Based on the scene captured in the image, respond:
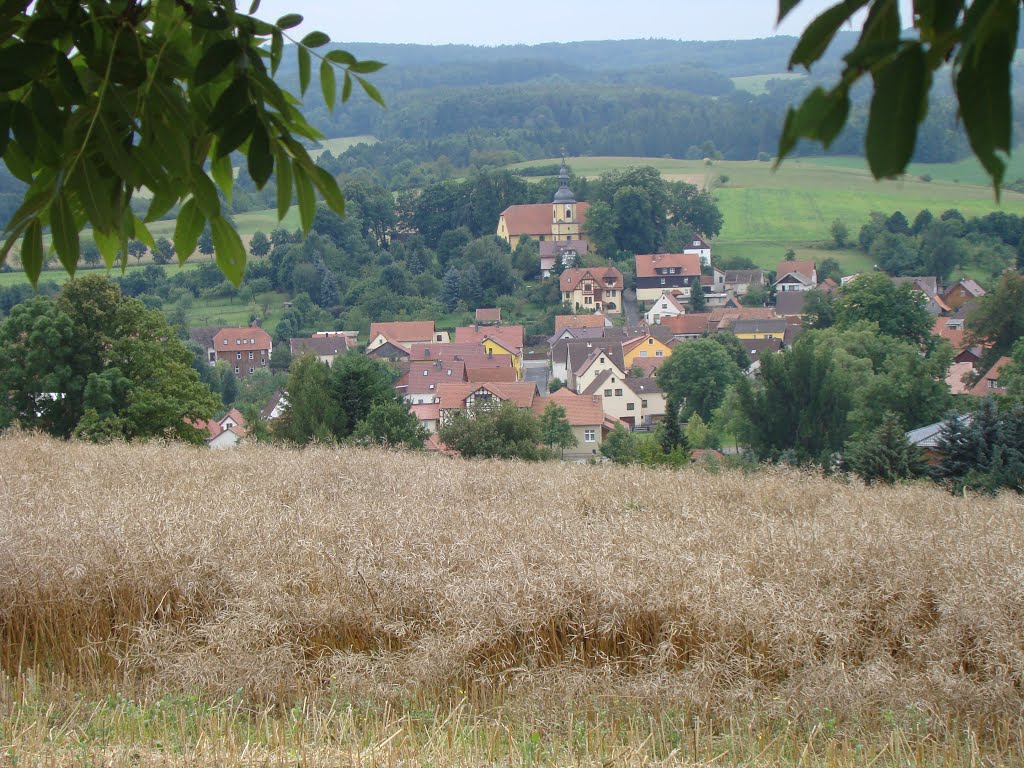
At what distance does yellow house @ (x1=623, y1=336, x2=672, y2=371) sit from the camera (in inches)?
2245

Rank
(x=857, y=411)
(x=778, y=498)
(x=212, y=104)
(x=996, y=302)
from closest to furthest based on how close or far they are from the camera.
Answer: (x=212, y=104)
(x=778, y=498)
(x=857, y=411)
(x=996, y=302)

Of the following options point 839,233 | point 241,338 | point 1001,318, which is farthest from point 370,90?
point 839,233

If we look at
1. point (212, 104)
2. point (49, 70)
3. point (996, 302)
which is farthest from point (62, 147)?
point (996, 302)

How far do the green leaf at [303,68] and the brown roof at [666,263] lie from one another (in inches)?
2950

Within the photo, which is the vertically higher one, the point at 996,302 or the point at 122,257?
the point at 122,257

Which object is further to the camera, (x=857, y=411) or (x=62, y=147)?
(x=857, y=411)

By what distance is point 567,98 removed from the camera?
146m

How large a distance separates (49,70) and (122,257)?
465 millimetres

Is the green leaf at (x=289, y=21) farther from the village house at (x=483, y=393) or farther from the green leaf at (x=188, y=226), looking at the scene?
the village house at (x=483, y=393)

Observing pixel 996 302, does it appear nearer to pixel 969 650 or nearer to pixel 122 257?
pixel 969 650

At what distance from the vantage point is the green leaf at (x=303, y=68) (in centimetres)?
209

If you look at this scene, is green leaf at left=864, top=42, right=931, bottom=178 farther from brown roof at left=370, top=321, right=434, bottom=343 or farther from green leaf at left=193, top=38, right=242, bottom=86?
brown roof at left=370, top=321, right=434, bottom=343

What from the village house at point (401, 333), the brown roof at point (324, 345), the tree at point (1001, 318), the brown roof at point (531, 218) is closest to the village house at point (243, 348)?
the brown roof at point (324, 345)

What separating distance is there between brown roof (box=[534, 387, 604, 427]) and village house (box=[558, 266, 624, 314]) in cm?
3245
